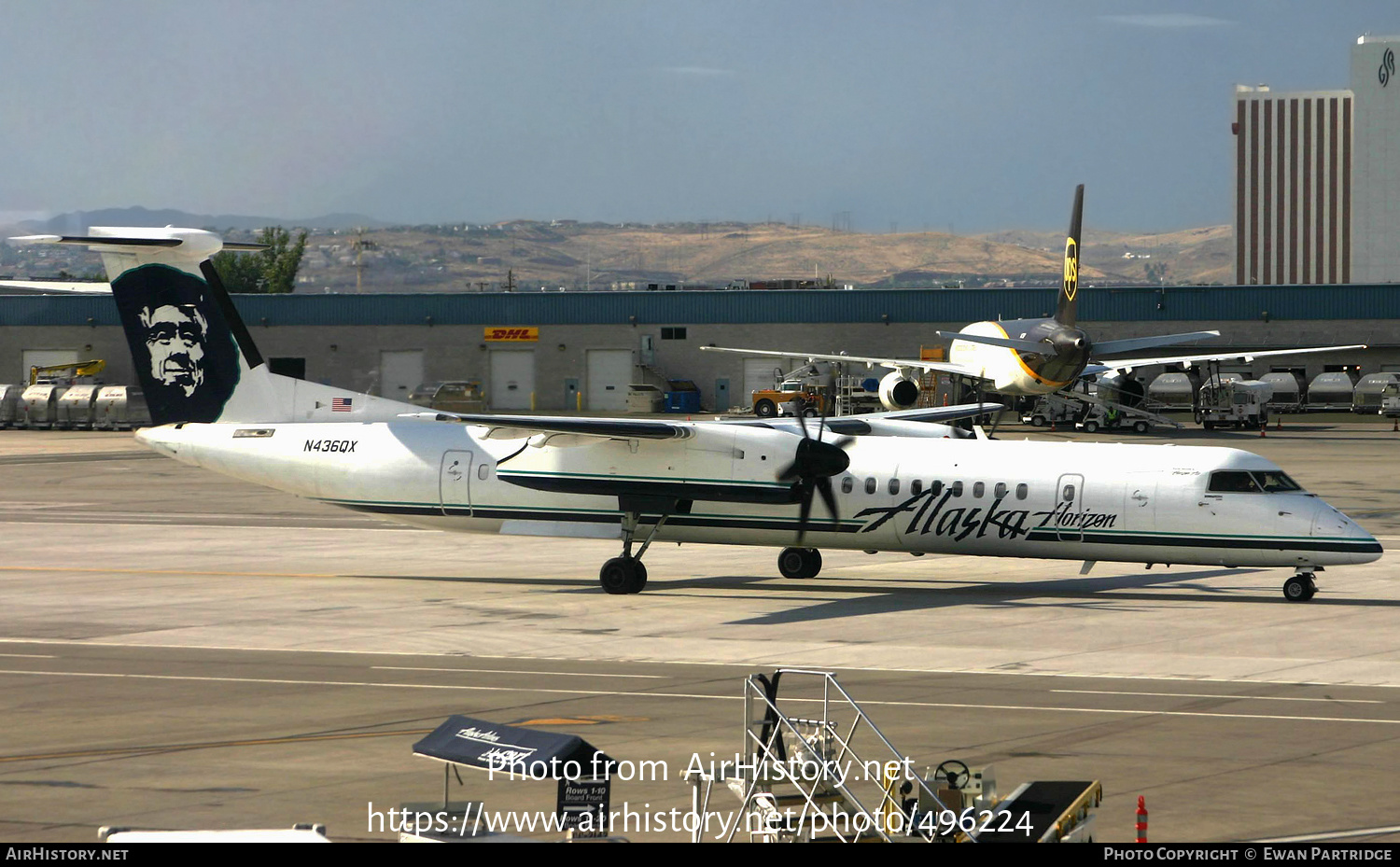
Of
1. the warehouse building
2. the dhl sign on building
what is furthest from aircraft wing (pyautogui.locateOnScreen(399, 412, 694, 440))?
the dhl sign on building

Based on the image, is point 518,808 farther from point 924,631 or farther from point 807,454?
point 807,454

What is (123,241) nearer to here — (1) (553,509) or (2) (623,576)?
(1) (553,509)

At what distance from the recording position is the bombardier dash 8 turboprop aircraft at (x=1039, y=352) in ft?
183

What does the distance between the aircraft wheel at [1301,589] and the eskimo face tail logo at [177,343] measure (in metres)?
20.1

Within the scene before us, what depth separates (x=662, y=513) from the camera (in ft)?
88.3

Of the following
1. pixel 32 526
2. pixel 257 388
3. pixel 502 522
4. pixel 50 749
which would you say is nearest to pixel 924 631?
pixel 502 522

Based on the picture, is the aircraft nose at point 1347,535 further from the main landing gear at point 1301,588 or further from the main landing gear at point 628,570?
the main landing gear at point 628,570

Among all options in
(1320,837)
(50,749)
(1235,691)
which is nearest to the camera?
(1320,837)

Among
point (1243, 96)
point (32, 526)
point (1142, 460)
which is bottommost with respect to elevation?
point (32, 526)

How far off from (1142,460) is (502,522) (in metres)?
11.9

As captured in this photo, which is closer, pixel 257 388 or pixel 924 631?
pixel 924 631

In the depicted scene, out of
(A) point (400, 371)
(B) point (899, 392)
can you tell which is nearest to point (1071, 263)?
(B) point (899, 392)

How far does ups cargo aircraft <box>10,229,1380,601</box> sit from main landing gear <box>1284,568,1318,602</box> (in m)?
0.03

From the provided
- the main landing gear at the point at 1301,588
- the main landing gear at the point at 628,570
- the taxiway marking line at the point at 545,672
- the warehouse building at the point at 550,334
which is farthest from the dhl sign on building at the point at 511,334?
the taxiway marking line at the point at 545,672
